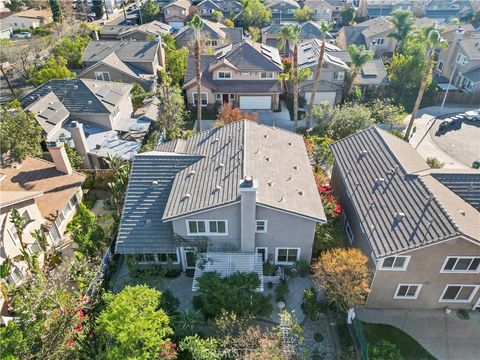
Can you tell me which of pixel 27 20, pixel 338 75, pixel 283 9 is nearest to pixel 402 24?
pixel 338 75

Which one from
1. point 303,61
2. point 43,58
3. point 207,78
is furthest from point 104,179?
point 43,58

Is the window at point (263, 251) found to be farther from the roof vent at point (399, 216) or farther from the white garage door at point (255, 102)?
the white garage door at point (255, 102)

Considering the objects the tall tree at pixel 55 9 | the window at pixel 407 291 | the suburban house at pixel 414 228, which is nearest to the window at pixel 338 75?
the suburban house at pixel 414 228

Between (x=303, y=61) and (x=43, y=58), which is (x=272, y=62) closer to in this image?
(x=303, y=61)

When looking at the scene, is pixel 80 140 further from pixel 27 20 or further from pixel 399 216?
pixel 27 20

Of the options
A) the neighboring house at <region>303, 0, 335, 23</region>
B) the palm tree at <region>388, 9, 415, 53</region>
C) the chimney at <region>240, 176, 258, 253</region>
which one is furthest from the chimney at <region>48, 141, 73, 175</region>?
the neighboring house at <region>303, 0, 335, 23</region>

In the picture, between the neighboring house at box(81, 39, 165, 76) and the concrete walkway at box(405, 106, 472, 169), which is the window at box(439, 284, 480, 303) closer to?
the concrete walkway at box(405, 106, 472, 169)
